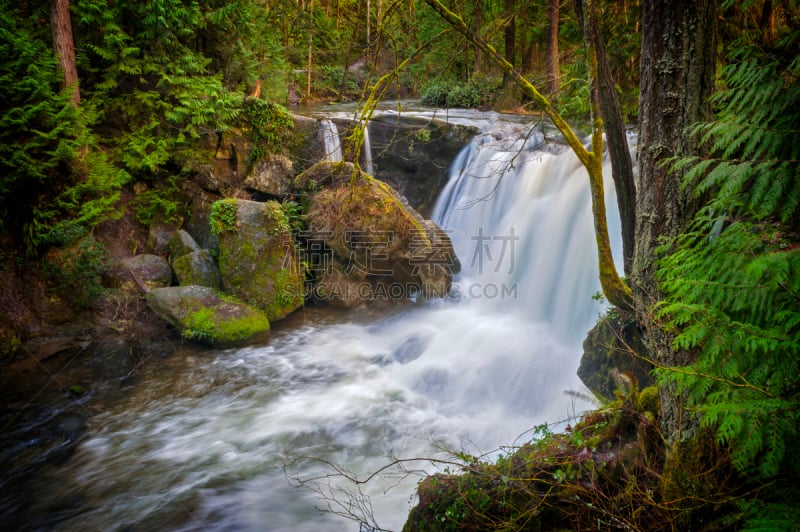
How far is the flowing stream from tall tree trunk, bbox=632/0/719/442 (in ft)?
5.47

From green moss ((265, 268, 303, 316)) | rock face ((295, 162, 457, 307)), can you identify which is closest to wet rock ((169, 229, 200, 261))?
green moss ((265, 268, 303, 316))

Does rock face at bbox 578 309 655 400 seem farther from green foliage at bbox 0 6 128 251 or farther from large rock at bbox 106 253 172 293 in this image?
green foliage at bbox 0 6 128 251

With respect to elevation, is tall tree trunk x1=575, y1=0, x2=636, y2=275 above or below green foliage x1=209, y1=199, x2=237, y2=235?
above

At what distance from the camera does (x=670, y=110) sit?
2533 mm

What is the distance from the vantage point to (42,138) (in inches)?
271

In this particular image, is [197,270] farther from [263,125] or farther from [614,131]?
[614,131]

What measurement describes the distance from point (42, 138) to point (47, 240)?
171 cm

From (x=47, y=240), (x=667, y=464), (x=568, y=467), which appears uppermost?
(x=47, y=240)

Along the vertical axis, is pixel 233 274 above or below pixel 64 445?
above

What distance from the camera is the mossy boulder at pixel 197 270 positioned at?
8008 mm

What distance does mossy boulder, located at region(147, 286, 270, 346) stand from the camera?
7.16 meters

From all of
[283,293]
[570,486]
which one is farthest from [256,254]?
[570,486]

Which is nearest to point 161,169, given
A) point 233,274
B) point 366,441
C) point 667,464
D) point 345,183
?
point 233,274

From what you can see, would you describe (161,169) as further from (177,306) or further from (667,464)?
(667,464)
